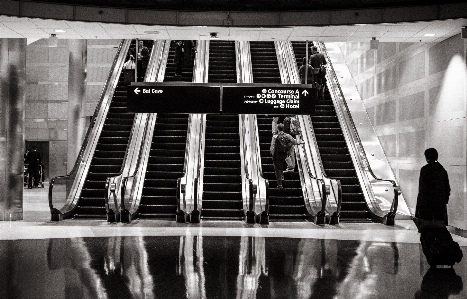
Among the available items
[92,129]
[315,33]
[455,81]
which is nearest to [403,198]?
[455,81]

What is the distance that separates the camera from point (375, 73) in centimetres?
1598

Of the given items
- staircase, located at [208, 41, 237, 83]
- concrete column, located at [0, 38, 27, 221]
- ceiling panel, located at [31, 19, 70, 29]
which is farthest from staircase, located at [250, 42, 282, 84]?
concrete column, located at [0, 38, 27, 221]

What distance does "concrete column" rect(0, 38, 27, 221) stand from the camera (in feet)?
38.6

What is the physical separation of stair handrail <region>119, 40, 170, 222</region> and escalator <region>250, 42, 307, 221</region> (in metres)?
2.86

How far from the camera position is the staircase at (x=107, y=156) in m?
12.3

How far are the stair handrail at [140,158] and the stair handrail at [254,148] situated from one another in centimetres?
Result: 234

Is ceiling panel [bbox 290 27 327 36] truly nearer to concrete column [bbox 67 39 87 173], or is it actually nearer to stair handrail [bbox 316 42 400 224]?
stair handrail [bbox 316 42 400 224]

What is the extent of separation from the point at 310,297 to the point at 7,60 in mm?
9477

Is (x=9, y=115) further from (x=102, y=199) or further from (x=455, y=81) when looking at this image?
(x=455, y=81)

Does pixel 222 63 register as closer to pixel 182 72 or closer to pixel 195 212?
pixel 182 72

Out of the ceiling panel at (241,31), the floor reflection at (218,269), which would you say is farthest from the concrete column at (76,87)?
the floor reflection at (218,269)

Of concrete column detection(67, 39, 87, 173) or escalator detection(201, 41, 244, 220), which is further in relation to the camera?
concrete column detection(67, 39, 87, 173)

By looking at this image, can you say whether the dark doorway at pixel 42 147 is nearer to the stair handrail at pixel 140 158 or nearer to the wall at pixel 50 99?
the wall at pixel 50 99

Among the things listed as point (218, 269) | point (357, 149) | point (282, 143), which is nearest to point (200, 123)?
point (282, 143)
